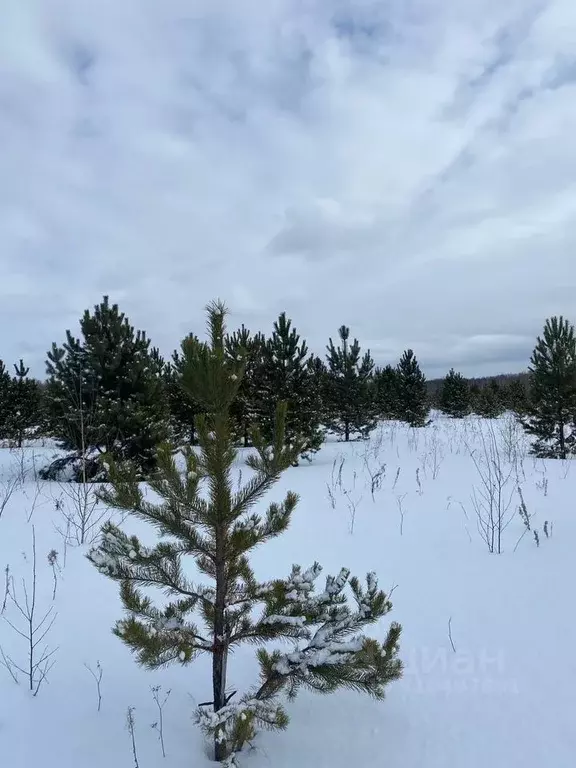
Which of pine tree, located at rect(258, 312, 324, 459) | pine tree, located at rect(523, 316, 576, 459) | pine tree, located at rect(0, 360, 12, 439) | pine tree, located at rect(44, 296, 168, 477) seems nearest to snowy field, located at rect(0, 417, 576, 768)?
pine tree, located at rect(44, 296, 168, 477)

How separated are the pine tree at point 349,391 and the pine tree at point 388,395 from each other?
576 centimetres

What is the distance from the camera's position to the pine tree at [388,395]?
26.3m

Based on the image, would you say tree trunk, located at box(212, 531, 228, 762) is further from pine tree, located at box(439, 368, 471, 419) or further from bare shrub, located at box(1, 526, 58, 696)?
pine tree, located at box(439, 368, 471, 419)

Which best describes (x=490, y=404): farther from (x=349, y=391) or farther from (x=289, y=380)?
(x=289, y=380)

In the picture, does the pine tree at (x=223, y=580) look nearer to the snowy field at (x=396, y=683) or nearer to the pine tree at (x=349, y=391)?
the snowy field at (x=396, y=683)

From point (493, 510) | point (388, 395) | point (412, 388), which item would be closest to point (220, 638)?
point (493, 510)

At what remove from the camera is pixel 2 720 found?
2373 millimetres

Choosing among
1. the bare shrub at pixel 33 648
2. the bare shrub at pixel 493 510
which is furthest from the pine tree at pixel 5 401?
the bare shrub at pixel 493 510

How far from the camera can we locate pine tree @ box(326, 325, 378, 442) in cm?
1897

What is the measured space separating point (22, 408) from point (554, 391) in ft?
68.5

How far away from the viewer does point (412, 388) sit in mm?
24828

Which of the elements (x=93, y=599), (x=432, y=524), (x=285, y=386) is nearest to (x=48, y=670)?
(x=93, y=599)

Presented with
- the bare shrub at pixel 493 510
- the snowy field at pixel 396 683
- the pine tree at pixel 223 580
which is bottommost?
the snowy field at pixel 396 683

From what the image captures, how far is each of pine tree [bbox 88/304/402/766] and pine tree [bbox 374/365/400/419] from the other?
23.0 m
